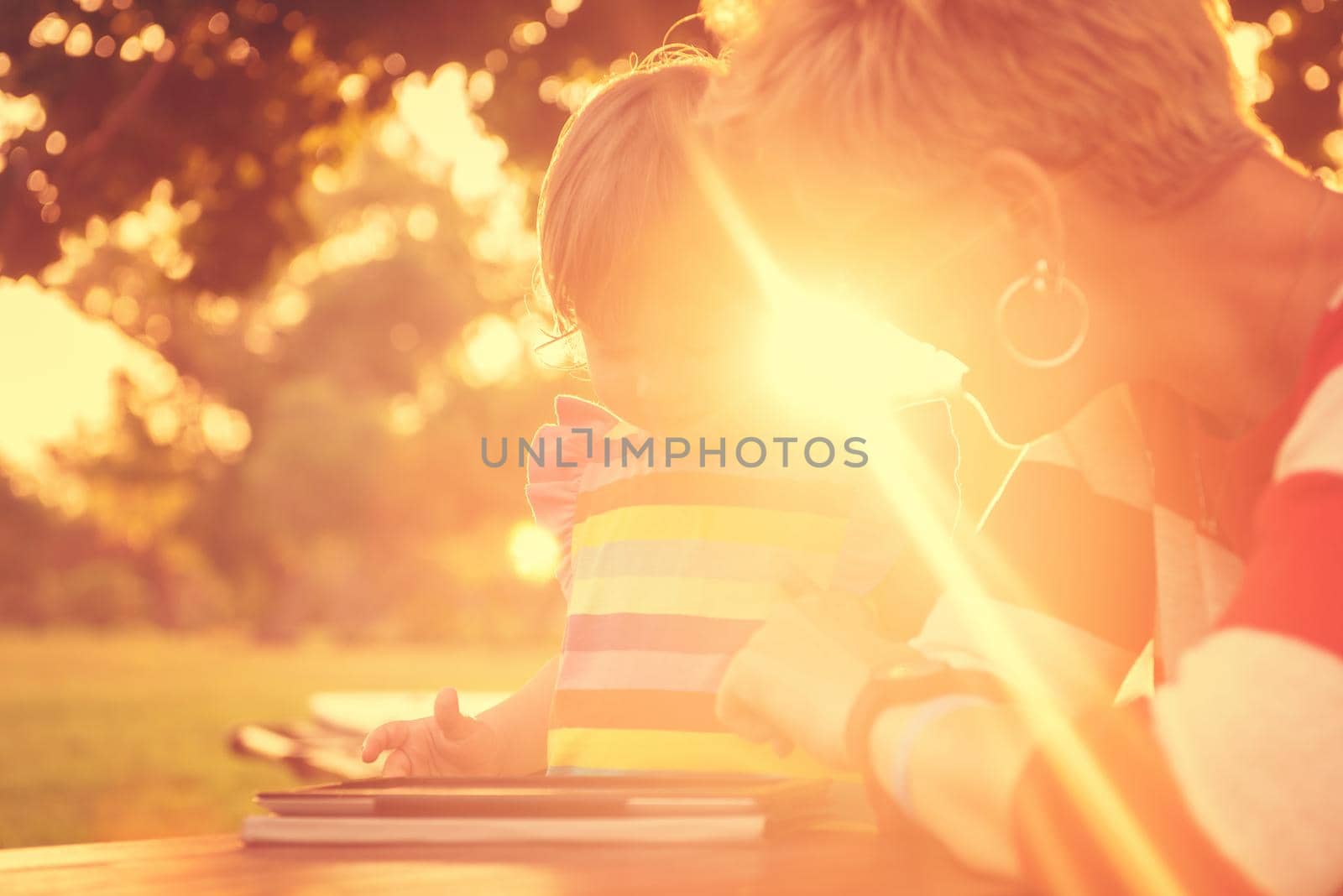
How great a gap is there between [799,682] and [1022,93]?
58cm

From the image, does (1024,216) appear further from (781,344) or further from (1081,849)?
(781,344)

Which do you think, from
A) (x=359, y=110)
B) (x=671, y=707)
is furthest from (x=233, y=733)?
(x=671, y=707)

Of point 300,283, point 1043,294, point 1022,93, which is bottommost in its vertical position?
point 1043,294

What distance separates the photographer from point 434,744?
7.02 ft

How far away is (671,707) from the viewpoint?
7.09 feet

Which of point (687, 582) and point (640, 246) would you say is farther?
point (687, 582)

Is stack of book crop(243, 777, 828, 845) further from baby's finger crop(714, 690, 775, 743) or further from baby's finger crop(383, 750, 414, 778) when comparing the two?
baby's finger crop(383, 750, 414, 778)

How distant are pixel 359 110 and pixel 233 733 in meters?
3.27

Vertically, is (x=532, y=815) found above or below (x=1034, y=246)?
below

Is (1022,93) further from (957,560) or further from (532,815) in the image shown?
(532,815)

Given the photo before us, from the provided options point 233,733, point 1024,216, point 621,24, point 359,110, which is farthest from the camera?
point 233,733

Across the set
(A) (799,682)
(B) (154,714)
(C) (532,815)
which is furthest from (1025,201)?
(B) (154,714)

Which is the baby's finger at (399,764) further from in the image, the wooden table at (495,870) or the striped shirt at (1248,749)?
the striped shirt at (1248,749)

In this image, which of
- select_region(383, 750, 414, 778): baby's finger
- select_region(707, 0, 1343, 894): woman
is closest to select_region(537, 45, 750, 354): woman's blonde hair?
select_region(707, 0, 1343, 894): woman
